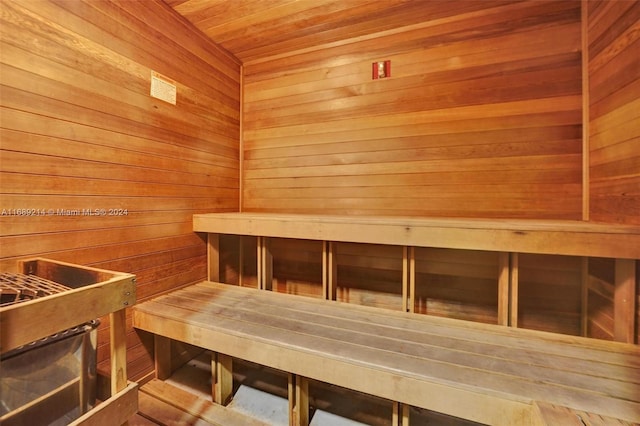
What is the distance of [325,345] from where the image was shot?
1.11 metres

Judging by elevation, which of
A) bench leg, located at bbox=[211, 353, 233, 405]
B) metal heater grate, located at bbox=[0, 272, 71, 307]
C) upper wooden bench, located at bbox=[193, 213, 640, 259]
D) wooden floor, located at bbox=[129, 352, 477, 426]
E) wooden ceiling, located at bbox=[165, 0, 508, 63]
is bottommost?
wooden floor, located at bbox=[129, 352, 477, 426]

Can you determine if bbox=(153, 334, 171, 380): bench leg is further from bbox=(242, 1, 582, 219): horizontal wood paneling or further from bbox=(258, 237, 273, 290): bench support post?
bbox=(242, 1, 582, 219): horizontal wood paneling

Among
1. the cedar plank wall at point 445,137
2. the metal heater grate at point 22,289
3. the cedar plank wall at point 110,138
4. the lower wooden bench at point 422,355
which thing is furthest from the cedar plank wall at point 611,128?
the cedar plank wall at point 110,138

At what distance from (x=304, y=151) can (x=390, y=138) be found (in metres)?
0.71

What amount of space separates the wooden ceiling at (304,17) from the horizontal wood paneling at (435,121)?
0.28ft

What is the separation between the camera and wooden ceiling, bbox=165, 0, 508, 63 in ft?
5.58


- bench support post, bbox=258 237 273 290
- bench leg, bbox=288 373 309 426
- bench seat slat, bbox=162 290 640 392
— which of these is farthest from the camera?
bench support post, bbox=258 237 273 290

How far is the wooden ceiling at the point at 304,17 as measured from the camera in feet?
5.58

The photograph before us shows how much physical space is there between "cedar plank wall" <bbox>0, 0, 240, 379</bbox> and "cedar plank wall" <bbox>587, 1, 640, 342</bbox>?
8.01ft

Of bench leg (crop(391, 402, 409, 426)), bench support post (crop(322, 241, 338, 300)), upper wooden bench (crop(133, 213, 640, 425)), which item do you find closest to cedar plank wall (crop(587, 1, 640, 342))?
upper wooden bench (crop(133, 213, 640, 425))

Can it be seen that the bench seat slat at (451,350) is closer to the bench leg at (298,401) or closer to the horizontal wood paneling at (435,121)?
the bench leg at (298,401)

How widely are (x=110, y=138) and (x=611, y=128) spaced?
8.53ft

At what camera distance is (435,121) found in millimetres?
1831

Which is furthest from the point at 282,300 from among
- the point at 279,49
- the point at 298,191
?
the point at 279,49
